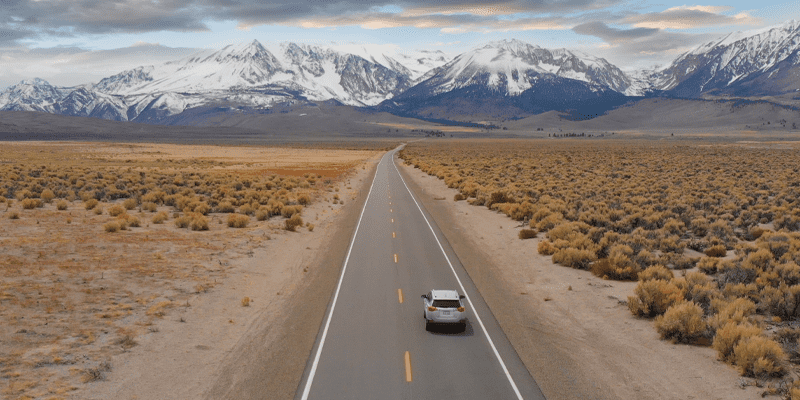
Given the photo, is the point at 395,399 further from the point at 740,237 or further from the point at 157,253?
the point at 740,237

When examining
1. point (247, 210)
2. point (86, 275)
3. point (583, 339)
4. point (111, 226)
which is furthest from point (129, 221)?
point (583, 339)

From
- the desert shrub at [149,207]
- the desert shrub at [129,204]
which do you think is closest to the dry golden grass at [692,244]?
the desert shrub at [149,207]

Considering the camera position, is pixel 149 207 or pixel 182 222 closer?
pixel 182 222

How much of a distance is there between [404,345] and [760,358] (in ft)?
27.2

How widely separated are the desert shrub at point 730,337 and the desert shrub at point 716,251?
35.5 feet

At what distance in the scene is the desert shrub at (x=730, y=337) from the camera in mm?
13781

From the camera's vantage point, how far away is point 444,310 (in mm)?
15531

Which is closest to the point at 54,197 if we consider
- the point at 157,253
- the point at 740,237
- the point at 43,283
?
the point at 157,253

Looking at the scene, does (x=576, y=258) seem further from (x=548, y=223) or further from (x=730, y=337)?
(x=730, y=337)

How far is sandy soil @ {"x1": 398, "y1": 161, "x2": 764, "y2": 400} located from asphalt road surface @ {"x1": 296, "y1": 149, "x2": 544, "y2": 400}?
28.9 inches

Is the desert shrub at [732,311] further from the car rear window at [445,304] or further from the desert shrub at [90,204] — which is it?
the desert shrub at [90,204]

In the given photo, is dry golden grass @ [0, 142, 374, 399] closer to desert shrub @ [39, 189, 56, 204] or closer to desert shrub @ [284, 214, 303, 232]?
desert shrub @ [39, 189, 56, 204]

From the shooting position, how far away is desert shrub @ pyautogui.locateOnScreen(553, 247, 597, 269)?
23.6m

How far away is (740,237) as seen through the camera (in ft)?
90.1
